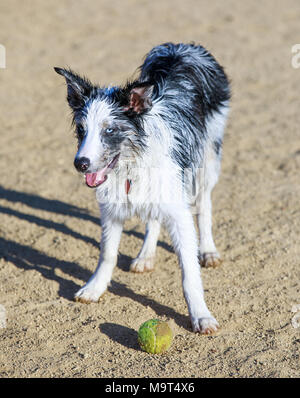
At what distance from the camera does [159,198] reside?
15.1 ft

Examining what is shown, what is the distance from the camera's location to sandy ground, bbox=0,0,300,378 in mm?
4402

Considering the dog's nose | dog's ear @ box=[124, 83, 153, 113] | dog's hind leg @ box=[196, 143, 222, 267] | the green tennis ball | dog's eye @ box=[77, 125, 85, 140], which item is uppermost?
dog's ear @ box=[124, 83, 153, 113]

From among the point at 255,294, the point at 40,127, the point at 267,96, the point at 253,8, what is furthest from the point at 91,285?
the point at 253,8

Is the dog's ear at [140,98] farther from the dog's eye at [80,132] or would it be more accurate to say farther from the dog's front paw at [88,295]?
the dog's front paw at [88,295]

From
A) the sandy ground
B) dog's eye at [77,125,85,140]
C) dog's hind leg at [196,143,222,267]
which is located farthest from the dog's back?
the sandy ground

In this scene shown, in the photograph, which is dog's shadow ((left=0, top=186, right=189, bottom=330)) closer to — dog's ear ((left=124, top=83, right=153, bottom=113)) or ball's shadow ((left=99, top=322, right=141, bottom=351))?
ball's shadow ((left=99, top=322, right=141, bottom=351))

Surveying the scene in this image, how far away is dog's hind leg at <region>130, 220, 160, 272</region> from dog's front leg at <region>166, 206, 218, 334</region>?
0.86 metres

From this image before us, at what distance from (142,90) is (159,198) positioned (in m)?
0.84

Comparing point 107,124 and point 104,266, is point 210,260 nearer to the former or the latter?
point 104,266

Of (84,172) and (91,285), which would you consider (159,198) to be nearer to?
(84,172)

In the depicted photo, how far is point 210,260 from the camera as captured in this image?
5.59 metres

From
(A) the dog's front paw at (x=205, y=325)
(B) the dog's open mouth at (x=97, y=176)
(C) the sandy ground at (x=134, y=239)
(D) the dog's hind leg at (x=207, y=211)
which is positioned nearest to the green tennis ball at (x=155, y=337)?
(C) the sandy ground at (x=134, y=239)

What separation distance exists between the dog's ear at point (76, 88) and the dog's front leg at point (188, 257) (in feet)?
3.59

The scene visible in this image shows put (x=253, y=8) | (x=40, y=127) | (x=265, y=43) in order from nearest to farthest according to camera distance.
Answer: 1. (x=40, y=127)
2. (x=265, y=43)
3. (x=253, y=8)
